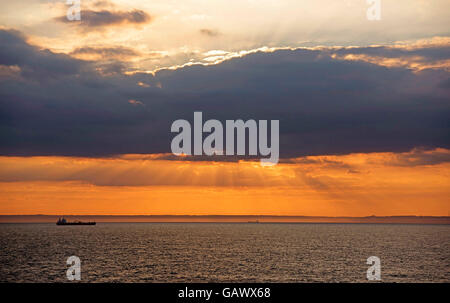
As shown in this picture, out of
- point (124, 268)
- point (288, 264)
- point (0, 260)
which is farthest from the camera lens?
point (0, 260)

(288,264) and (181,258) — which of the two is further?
(181,258)

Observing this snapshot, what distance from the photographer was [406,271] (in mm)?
86688
